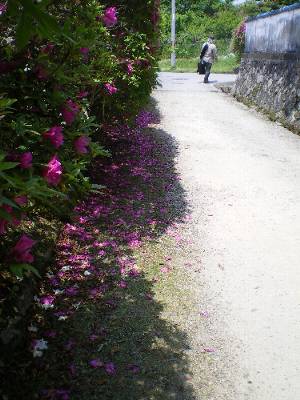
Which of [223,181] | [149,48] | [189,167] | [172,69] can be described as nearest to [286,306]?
[223,181]

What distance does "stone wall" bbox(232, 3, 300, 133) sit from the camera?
1075 cm

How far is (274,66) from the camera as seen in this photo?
1223 cm

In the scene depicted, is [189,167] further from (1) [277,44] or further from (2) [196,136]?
(1) [277,44]

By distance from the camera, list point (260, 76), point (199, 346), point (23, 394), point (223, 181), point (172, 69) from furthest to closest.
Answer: point (172, 69) < point (260, 76) < point (223, 181) < point (199, 346) < point (23, 394)

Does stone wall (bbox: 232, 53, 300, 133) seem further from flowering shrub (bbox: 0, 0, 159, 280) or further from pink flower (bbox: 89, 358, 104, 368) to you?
pink flower (bbox: 89, 358, 104, 368)

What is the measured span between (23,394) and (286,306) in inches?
92.0

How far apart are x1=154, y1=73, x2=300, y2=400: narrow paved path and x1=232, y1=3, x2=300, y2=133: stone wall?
120 cm

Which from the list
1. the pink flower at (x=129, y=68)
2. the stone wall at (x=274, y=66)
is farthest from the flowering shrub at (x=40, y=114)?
the stone wall at (x=274, y=66)

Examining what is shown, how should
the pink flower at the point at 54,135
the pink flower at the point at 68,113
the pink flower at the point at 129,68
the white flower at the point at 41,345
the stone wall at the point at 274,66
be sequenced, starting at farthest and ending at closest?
the stone wall at the point at 274,66
the pink flower at the point at 129,68
the white flower at the point at 41,345
the pink flower at the point at 68,113
the pink flower at the point at 54,135

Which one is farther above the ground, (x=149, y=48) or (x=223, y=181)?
(x=149, y=48)

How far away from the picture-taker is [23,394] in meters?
2.83

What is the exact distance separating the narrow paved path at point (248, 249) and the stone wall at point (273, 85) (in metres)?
0.91

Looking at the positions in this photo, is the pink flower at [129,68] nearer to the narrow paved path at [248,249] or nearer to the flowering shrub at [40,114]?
the flowering shrub at [40,114]

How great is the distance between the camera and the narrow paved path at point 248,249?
328 centimetres
